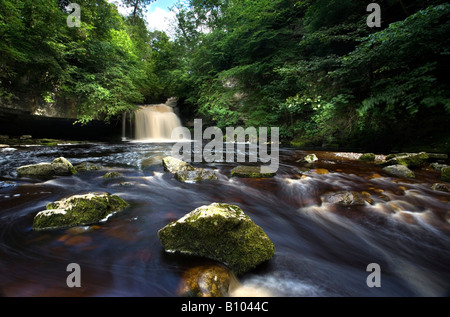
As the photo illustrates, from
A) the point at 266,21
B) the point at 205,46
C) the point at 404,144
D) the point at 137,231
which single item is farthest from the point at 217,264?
the point at 205,46

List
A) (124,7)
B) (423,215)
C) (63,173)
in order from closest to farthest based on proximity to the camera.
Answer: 1. (423,215)
2. (63,173)
3. (124,7)

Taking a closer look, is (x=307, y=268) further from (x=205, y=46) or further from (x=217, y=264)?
(x=205, y=46)

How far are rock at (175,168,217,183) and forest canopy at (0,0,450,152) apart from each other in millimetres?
5855

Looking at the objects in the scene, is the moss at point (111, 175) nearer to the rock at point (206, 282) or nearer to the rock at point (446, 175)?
the rock at point (206, 282)

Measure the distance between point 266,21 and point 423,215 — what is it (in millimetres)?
12198

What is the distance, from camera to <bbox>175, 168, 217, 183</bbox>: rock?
14.3 feet

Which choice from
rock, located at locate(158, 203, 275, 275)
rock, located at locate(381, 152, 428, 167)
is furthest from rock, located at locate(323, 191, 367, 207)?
rock, located at locate(381, 152, 428, 167)

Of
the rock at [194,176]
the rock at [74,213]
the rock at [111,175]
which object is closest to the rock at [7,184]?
the rock at [111,175]

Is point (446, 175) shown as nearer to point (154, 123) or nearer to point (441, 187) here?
point (441, 187)

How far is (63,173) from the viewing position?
4.42 meters

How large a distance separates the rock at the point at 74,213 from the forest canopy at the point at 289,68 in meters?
7.44

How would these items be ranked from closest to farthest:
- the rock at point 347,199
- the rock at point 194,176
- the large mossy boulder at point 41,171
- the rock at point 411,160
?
the rock at point 347,199
the large mossy boulder at point 41,171
the rock at point 194,176
the rock at point 411,160

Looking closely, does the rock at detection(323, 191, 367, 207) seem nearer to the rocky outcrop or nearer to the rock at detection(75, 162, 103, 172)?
the rocky outcrop

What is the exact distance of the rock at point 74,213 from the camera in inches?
82.3
